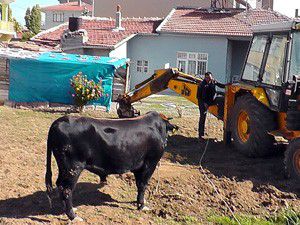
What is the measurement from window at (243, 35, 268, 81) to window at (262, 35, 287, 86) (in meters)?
0.35

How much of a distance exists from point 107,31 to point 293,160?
2349 centimetres

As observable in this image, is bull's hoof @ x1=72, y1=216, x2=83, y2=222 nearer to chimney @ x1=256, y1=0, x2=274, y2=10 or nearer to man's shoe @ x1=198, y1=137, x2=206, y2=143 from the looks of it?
man's shoe @ x1=198, y1=137, x2=206, y2=143

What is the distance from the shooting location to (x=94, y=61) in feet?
58.3

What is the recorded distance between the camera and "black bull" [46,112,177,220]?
273 inches

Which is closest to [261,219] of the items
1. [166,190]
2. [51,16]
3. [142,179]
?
[166,190]

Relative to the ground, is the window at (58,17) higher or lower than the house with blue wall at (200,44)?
higher

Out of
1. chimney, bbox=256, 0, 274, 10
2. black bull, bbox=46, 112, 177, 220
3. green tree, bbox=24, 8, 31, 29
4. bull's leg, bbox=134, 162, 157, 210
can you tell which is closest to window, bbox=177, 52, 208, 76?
chimney, bbox=256, 0, 274, 10

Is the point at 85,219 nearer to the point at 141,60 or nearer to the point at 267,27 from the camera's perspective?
the point at 267,27

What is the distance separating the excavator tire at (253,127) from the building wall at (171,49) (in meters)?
Result: 18.7

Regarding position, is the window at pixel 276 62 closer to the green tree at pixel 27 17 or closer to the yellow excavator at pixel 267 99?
the yellow excavator at pixel 267 99

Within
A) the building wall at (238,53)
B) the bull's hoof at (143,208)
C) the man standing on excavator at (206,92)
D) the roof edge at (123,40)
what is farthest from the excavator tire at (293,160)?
the building wall at (238,53)

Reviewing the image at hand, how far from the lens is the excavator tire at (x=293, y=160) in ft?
30.0

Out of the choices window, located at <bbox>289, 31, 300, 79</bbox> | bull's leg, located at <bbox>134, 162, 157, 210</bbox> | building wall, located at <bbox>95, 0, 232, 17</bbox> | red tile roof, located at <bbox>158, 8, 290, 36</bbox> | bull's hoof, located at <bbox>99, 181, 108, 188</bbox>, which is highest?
building wall, located at <bbox>95, 0, 232, 17</bbox>

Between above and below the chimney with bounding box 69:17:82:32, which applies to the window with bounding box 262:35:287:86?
below
